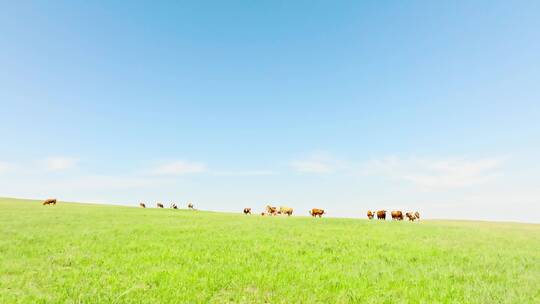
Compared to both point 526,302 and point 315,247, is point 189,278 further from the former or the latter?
point 526,302

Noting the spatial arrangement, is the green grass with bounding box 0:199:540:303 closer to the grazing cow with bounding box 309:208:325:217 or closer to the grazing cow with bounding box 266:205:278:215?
the grazing cow with bounding box 309:208:325:217

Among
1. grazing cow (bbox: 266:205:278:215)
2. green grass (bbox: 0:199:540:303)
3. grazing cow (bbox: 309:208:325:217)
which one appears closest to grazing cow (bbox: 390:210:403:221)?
grazing cow (bbox: 309:208:325:217)

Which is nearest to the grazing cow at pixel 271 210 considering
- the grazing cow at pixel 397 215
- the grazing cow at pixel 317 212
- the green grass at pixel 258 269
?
the grazing cow at pixel 317 212

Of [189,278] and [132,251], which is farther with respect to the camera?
[132,251]

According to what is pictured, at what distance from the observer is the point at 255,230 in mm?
25938

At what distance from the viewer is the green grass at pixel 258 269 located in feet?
39.1

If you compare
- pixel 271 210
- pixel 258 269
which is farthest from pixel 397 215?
pixel 258 269

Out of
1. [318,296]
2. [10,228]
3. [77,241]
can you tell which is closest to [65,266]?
[77,241]

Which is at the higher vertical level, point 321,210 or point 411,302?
point 321,210

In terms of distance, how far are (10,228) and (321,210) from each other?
31045 millimetres

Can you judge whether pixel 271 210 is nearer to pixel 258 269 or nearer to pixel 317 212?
pixel 317 212

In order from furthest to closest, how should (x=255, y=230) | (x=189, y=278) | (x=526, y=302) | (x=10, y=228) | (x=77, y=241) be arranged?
1. (x=10, y=228)
2. (x=255, y=230)
3. (x=77, y=241)
4. (x=189, y=278)
5. (x=526, y=302)

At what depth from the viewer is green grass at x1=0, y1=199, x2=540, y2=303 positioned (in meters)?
11.9

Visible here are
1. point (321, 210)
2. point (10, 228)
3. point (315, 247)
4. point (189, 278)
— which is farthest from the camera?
point (321, 210)
